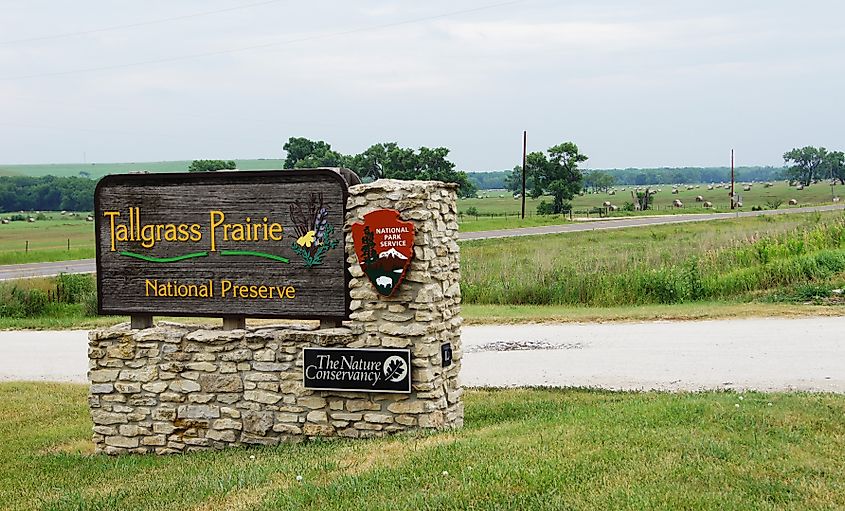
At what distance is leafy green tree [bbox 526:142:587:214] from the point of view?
2650 inches

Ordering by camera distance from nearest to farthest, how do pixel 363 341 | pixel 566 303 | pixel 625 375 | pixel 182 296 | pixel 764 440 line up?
1. pixel 764 440
2. pixel 363 341
3. pixel 182 296
4. pixel 625 375
5. pixel 566 303

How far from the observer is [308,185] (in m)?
8.99

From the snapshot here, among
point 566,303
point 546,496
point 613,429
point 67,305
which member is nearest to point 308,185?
point 613,429

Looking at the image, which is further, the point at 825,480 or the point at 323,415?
the point at 323,415

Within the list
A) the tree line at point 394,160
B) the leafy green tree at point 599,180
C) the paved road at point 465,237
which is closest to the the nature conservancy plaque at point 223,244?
the paved road at point 465,237

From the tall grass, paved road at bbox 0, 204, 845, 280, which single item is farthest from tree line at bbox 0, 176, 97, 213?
the tall grass

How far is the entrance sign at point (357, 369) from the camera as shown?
28.1ft

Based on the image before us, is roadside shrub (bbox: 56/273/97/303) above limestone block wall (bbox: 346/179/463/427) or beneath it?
beneath

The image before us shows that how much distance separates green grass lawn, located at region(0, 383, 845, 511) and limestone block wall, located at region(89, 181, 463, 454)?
11.4 inches

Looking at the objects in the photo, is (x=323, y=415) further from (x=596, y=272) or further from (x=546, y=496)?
(x=596, y=272)

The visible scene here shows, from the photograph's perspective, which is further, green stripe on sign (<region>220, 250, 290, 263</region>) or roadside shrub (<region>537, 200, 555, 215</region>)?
roadside shrub (<region>537, 200, 555, 215</region>)

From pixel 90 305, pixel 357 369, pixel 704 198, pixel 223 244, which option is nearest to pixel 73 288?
pixel 90 305

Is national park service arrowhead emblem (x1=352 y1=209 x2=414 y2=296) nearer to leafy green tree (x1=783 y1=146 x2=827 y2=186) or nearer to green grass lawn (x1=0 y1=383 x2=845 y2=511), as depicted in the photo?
green grass lawn (x1=0 y1=383 x2=845 y2=511)

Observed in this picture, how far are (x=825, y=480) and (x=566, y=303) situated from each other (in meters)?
13.3
